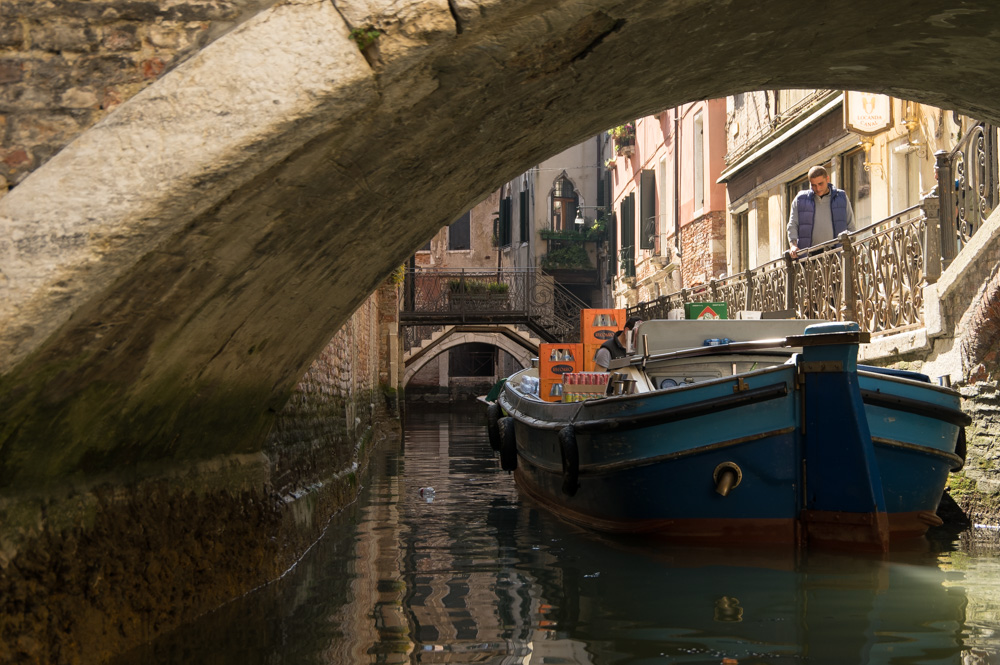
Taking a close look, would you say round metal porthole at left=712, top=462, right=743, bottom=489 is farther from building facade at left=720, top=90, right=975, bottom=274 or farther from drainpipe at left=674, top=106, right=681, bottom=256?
drainpipe at left=674, top=106, right=681, bottom=256

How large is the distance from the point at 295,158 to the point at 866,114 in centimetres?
959

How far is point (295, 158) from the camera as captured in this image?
9.48ft

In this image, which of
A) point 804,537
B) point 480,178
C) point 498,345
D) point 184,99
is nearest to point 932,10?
point 480,178

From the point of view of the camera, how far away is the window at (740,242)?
17.8 metres

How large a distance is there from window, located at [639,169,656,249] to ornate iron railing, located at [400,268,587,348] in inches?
110

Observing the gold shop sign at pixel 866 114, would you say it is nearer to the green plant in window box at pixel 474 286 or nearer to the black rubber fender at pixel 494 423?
the black rubber fender at pixel 494 423

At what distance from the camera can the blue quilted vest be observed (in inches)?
403

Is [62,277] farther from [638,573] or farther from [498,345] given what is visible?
[498,345]

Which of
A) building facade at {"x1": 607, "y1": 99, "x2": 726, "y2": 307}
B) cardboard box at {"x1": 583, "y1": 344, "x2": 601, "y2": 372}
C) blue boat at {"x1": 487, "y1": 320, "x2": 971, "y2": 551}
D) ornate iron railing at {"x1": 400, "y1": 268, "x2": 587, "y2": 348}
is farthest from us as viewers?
ornate iron railing at {"x1": 400, "y1": 268, "x2": 587, "y2": 348}

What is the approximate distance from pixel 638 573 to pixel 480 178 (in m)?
2.74

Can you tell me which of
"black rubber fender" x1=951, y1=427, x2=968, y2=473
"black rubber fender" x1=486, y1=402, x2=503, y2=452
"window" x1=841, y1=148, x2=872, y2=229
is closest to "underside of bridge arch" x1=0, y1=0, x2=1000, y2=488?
"black rubber fender" x1=951, y1=427, x2=968, y2=473

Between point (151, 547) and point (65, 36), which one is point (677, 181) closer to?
point (151, 547)

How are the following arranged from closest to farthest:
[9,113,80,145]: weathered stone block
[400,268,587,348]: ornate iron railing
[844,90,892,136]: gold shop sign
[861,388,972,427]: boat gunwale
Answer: [9,113,80,145]: weathered stone block < [861,388,972,427]: boat gunwale < [844,90,892,136]: gold shop sign < [400,268,587,348]: ornate iron railing

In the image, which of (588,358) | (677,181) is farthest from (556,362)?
(677,181)
